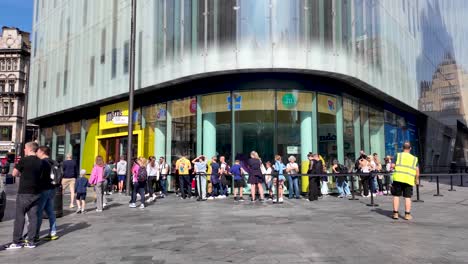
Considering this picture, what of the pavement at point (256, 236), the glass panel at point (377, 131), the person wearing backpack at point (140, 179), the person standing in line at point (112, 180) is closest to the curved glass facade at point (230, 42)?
the glass panel at point (377, 131)

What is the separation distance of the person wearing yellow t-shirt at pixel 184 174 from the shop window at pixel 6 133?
61756mm

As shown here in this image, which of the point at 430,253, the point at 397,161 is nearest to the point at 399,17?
the point at 397,161

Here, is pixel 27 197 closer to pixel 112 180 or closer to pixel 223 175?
pixel 223 175

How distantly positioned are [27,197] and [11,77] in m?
71.3

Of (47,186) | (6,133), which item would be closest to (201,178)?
(47,186)

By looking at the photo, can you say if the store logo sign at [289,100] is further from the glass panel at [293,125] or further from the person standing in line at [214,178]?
the person standing in line at [214,178]

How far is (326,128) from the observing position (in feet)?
55.4

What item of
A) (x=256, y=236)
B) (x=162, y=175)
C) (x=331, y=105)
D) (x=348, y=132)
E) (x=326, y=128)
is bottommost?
(x=256, y=236)

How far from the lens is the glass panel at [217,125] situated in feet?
55.1

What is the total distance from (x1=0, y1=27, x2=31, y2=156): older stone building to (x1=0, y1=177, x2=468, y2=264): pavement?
6437 cm

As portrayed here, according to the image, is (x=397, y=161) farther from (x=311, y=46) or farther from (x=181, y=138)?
(x=181, y=138)

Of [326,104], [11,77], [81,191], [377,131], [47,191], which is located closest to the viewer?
[47,191]

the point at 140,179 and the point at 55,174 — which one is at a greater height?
the point at 55,174

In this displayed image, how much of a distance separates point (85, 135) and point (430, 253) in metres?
24.0
